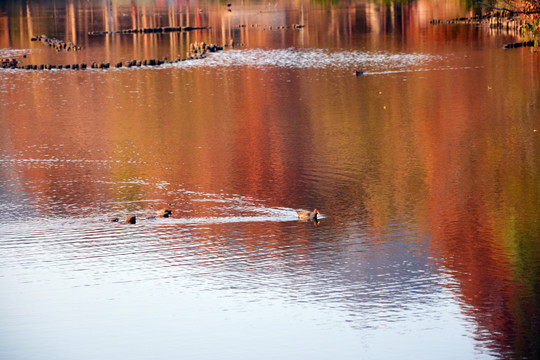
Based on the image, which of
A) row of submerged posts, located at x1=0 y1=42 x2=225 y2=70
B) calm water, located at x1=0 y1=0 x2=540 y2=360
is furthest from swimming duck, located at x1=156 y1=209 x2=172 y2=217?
row of submerged posts, located at x1=0 y1=42 x2=225 y2=70

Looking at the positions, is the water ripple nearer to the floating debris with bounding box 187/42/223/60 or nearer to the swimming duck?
the floating debris with bounding box 187/42/223/60

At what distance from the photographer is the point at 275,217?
24312mm

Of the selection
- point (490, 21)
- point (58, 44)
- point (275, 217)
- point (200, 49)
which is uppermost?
point (490, 21)

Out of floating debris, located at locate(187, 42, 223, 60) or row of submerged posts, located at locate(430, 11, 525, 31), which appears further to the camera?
row of submerged posts, located at locate(430, 11, 525, 31)

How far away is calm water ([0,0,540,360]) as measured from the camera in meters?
16.8

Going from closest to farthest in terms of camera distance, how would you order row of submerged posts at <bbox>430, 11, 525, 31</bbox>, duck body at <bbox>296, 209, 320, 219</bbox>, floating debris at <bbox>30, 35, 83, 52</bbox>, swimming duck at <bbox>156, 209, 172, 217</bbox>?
duck body at <bbox>296, 209, 320, 219</bbox>, swimming duck at <bbox>156, 209, 172, 217</bbox>, floating debris at <bbox>30, 35, 83, 52</bbox>, row of submerged posts at <bbox>430, 11, 525, 31</bbox>

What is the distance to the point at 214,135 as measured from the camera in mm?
37844

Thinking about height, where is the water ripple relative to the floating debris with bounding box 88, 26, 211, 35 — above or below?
below

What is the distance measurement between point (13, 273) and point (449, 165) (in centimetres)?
1652

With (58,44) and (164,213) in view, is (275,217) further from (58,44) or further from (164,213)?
(58,44)

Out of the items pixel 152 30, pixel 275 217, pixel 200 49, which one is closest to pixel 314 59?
pixel 200 49

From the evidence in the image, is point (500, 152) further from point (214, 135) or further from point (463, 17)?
point (463, 17)

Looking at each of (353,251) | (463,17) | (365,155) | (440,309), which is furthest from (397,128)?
(463,17)

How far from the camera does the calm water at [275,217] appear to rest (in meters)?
16.8
